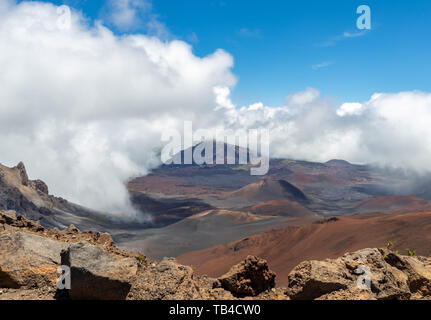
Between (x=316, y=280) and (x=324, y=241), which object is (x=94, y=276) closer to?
(x=316, y=280)

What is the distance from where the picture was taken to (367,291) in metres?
5.30

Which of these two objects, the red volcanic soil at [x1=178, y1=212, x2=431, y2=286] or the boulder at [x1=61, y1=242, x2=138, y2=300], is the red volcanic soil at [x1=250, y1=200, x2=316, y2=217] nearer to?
the red volcanic soil at [x1=178, y1=212, x2=431, y2=286]

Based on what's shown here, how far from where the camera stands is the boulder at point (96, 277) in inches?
197

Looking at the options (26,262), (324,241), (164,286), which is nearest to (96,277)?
(164,286)

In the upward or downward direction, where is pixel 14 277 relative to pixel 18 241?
downward

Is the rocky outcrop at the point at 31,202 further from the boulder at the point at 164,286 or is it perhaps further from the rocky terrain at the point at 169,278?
the boulder at the point at 164,286

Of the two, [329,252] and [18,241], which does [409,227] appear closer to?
[329,252]

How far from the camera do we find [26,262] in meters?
5.62

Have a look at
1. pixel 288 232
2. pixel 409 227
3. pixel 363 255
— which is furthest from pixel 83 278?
pixel 288 232

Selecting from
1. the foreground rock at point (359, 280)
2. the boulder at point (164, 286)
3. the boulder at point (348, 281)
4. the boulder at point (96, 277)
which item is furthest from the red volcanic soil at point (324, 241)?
the boulder at point (96, 277)

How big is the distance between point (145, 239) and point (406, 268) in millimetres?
70499

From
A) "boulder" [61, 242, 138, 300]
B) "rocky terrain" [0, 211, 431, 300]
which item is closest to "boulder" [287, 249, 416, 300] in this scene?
"rocky terrain" [0, 211, 431, 300]

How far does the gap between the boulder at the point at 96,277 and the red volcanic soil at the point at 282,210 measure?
95.5m

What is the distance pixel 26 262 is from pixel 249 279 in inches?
166
